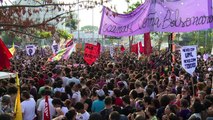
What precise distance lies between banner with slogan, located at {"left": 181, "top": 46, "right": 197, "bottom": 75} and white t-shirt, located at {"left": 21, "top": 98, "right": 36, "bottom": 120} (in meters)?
4.32

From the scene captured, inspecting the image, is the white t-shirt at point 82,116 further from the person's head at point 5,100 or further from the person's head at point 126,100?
the person's head at point 5,100

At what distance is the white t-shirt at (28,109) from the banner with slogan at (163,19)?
2.94 meters

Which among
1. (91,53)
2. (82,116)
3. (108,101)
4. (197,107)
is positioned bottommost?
(82,116)

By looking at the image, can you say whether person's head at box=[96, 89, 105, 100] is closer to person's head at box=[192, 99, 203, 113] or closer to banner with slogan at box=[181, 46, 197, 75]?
person's head at box=[192, 99, 203, 113]

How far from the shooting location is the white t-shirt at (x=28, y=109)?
852 centimetres

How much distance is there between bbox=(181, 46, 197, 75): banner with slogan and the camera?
10797mm

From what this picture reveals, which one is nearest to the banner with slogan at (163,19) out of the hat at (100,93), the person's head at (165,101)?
the hat at (100,93)

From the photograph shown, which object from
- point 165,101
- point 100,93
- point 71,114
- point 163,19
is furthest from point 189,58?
point 71,114

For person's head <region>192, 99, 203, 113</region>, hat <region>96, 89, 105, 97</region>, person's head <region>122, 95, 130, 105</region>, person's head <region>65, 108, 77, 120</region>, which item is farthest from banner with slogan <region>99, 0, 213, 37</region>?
person's head <region>65, 108, 77, 120</region>

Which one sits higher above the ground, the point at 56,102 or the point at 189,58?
the point at 189,58

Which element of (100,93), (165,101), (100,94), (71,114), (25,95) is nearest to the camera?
(71,114)

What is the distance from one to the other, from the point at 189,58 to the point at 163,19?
2055mm

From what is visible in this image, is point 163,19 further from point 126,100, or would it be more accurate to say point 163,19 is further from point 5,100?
point 5,100

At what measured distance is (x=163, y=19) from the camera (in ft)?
41.0
